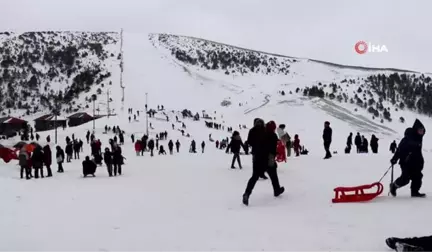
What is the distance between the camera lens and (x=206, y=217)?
8.07m

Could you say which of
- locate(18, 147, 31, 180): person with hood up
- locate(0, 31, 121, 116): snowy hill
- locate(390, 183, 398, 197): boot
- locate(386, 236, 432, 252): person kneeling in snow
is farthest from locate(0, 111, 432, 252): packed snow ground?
locate(0, 31, 121, 116): snowy hill

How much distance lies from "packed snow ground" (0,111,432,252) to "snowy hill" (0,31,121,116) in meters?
92.3

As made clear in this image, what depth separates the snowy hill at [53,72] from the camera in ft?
370

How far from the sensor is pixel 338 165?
1586 cm

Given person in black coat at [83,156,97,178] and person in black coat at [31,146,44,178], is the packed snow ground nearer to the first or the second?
person in black coat at [83,156,97,178]

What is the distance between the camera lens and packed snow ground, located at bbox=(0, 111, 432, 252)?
6.27m

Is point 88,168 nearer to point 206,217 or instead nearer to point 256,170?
point 256,170

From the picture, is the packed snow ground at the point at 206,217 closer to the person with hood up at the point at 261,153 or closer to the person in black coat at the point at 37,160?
the person with hood up at the point at 261,153

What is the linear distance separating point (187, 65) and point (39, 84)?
129ft

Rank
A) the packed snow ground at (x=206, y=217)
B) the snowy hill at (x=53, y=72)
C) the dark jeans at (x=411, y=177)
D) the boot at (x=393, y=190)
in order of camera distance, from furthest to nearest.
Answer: the snowy hill at (x=53, y=72), the boot at (x=393, y=190), the dark jeans at (x=411, y=177), the packed snow ground at (x=206, y=217)

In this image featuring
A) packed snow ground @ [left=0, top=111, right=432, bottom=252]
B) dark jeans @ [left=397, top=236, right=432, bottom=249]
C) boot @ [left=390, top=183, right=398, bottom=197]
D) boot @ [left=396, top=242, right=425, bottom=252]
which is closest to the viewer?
boot @ [left=396, top=242, right=425, bottom=252]

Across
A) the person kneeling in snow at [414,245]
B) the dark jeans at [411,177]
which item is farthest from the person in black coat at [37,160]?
the person kneeling in snow at [414,245]

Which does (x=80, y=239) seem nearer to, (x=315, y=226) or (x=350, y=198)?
(x=315, y=226)

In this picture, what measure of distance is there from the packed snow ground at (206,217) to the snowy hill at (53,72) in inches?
3634
